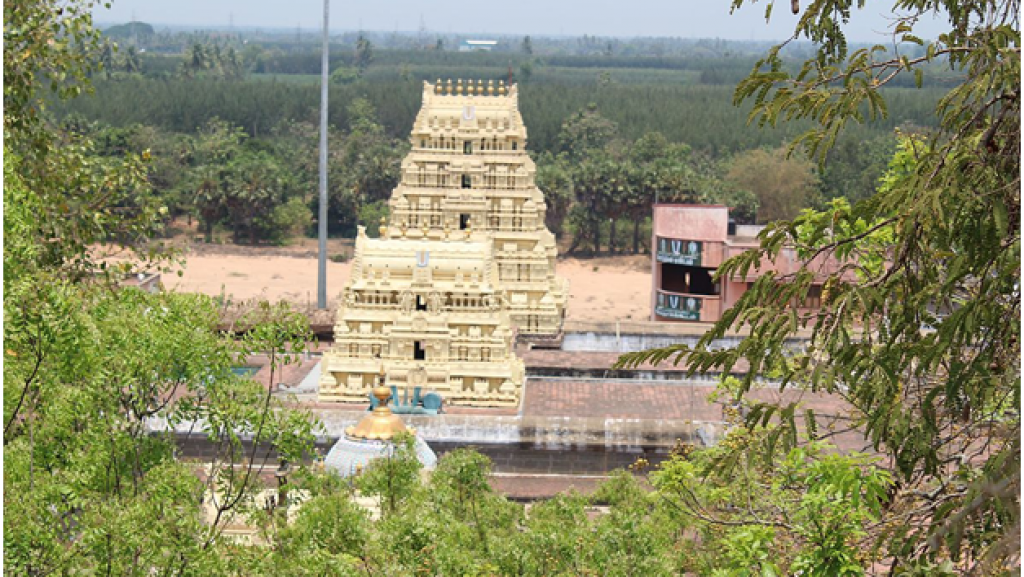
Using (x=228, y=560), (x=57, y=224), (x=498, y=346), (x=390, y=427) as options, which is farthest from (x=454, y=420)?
(x=228, y=560)

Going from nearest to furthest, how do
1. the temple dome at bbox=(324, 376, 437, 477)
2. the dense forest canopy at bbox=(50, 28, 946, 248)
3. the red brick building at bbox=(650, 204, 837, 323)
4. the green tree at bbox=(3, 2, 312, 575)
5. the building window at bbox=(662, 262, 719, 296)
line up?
the green tree at bbox=(3, 2, 312, 575) < the temple dome at bbox=(324, 376, 437, 477) < the red brick building at bbox=(650, 204, 837, 323) < the building window at bbox=(662, 262, 719, 296) < the dense forest canopy at bbox=(50, 28, 946, 248)

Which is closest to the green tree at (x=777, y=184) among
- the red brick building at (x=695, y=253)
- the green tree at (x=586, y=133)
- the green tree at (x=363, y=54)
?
the green tree at (x=586, y=133)

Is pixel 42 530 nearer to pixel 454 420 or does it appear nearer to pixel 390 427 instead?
pixel 390 427

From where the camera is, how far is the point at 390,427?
1983 centimetres

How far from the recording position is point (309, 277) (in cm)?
5612

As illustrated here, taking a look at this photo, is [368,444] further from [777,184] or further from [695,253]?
[777,184]

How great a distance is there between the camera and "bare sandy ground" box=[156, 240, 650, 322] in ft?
168

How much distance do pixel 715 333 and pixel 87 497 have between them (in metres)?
5.73

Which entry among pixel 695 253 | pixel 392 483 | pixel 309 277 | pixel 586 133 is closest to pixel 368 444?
pixel 392 483

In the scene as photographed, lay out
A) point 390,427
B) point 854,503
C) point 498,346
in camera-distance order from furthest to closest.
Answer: point 498,346
point 390,427
point 854,503

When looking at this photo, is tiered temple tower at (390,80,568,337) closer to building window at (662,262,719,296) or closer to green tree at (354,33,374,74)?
building window at (662,262,719,296)

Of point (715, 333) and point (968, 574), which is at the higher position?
point (715, 333)

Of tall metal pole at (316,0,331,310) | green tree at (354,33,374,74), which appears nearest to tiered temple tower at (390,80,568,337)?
tall metal pole at (316,0,331,310)

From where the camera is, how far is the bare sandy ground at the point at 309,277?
2020 inches
